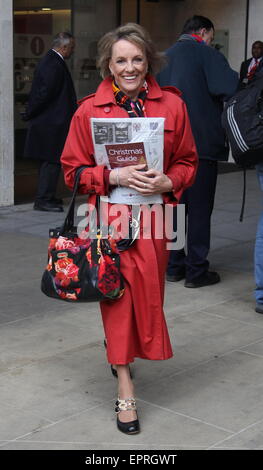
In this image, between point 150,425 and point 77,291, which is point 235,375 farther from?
point 77,291

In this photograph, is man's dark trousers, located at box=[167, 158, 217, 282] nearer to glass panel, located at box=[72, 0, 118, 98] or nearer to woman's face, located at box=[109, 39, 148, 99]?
woman's face, located at box=[109, 39, 148, 99]

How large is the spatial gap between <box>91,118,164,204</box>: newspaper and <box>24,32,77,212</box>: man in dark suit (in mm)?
5535

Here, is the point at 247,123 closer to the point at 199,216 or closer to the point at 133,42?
the point at 199,216

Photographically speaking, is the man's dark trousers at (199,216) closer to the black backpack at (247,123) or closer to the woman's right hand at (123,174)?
the black backpack at (247,123)

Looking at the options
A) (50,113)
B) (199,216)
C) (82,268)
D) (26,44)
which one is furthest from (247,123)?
(26,44)

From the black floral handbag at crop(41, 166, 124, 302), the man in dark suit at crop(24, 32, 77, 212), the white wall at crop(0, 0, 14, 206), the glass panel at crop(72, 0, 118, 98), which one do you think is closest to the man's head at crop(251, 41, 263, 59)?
the glass panel at crop(72, 0, 118, 98)

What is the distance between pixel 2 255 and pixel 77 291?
373 centimetres

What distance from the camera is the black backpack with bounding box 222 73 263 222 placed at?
5.58 meters

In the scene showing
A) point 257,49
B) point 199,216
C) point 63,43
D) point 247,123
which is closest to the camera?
point 247,123

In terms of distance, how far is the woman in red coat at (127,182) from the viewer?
4188mm

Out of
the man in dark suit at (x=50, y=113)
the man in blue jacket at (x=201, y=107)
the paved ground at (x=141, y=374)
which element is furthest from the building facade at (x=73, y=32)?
the man in blue jacket at (x=201, y=107)

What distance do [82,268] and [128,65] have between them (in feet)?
3.25

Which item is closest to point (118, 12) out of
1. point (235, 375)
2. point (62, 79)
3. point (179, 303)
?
point (62, 79)

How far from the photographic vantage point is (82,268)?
13.3ft
